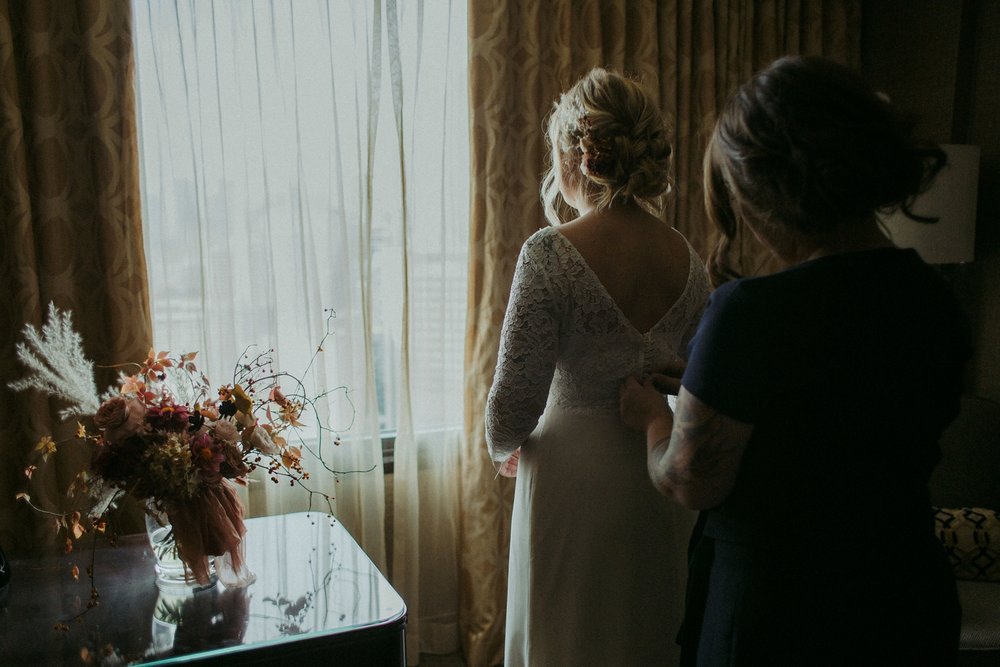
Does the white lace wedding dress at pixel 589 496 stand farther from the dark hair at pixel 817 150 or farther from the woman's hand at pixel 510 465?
the dark hair at pixel 817 150

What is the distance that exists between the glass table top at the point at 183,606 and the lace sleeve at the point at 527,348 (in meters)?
0.45

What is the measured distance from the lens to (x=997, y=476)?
2.41 metres

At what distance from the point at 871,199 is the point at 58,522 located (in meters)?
1.49

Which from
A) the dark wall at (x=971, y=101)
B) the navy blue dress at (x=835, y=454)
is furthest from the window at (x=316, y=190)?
A: the dark wall at (x=971, y=101)

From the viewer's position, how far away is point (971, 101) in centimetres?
290

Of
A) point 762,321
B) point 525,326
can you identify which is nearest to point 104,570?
point 525,326

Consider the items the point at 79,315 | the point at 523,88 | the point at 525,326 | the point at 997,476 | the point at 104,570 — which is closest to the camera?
the point at 525,326

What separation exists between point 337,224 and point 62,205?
30.1 inches

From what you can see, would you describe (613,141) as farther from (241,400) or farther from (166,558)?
(166,558)

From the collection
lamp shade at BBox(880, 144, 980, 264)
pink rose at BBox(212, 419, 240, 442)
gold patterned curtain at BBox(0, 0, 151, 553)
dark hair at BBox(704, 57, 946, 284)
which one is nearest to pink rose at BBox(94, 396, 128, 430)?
pink rose at BBox(212, 419, 240, 442)

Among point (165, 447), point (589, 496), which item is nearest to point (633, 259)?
point (589, 496)

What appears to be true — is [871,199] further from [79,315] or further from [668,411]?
[79,315]

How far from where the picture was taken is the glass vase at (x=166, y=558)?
153 centimetres

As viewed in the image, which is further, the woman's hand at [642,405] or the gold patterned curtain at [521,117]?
the gold patterned curtain at [521,117]
